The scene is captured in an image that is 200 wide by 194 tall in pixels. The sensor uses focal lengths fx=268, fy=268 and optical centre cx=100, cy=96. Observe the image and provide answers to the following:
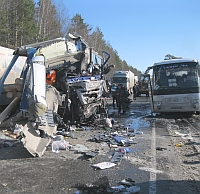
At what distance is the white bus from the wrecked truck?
2572 millimetres

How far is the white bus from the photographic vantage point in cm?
1173

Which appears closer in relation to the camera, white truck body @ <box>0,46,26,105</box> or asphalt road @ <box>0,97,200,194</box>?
asphalt road @ <box>0,97,200,194</box>

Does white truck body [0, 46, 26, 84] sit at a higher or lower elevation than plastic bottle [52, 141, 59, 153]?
higher

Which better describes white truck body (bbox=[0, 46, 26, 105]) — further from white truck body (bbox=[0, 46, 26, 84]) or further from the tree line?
the tree line

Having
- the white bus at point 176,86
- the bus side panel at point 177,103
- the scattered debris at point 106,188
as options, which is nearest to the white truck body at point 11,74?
the scattered debris at point 106,188

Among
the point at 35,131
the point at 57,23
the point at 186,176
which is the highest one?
the point at 57,23

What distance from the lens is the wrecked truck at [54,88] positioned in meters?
5.47

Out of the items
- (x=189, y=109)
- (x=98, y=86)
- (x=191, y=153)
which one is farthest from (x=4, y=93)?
(x=189, y=109)

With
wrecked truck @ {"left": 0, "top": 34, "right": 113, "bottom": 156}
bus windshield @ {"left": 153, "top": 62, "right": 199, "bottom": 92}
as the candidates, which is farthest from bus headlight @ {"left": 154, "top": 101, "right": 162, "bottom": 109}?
wrecked truck @ {"left": 0, "top": 34, "right": 113, "bottom": 156}

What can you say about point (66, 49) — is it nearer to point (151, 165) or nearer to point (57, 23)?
point (151, 165)

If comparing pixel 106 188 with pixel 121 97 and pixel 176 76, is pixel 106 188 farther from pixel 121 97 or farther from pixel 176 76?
pixel 121 97

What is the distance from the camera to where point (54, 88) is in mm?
7344

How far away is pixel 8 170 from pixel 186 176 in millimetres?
3051

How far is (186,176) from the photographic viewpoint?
14.9ft
